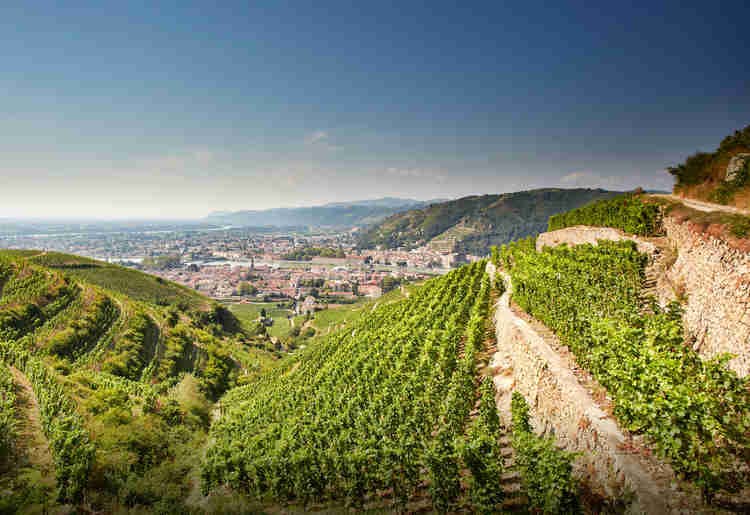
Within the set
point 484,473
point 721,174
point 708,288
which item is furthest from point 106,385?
point 721,174

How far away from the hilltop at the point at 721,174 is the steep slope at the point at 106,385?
129 feet

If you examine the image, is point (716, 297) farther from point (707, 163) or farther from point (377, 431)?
point (707, 163)

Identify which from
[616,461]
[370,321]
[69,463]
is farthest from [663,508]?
[370,321]

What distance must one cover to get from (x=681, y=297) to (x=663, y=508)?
10751 mm

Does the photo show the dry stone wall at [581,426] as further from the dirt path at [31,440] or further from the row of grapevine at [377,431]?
the dirt path at [31,440]

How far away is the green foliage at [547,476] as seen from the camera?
7988 mm

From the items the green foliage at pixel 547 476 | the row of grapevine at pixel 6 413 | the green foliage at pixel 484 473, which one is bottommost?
the row of grapevine at pixel 6 413

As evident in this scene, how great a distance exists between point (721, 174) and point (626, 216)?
5853 millimetres

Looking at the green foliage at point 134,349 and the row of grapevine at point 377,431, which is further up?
the row of grapevine at point 377,431

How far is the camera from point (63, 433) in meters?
21.1

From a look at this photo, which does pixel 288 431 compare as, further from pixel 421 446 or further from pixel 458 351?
pixel 458 351

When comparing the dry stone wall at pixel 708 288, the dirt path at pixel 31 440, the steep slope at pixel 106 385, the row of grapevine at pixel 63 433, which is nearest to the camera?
the dry stone wall at pixel 708 288

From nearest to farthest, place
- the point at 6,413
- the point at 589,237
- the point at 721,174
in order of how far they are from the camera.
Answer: the point at 721,174
the point at 6,413
the point at 589,237

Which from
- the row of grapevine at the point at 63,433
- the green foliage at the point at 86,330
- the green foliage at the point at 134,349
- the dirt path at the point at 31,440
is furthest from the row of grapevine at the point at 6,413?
the green foliage at the point at 86,330
